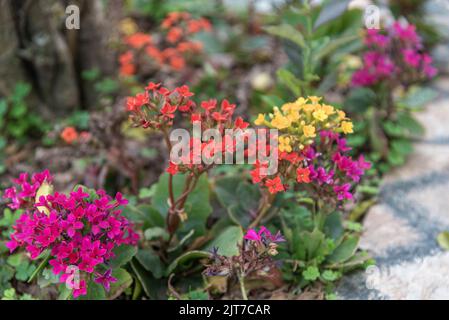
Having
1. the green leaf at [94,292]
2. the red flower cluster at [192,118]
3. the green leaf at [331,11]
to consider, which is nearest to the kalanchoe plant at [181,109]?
the red flower cluster at [192,118]

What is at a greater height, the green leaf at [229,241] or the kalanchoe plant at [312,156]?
the kalanchoe plant at [312,156]

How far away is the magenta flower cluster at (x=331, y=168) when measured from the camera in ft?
6.50

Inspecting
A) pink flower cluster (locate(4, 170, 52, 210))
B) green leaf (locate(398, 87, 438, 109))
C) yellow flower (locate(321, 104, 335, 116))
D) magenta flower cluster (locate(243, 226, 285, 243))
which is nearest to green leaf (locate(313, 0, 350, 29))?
green leaf (locate(398, 87, 438, 109))

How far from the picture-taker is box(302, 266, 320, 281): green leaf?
2.08 metres

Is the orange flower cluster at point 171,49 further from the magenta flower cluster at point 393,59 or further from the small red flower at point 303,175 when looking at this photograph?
the small red flower at point 303,175

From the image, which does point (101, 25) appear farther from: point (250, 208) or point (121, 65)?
point (250, 208)

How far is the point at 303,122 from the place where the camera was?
1903 millimetres

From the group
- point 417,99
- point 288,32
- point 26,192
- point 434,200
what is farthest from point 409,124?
point 26,192

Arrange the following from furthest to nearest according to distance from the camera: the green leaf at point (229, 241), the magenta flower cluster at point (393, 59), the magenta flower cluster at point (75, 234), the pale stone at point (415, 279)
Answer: the magenta flower cluster at point (393, 59), the pale stone at point (415, 279), the green leaf at point (229, 241), the magenta flower cluster at point (75, 234)

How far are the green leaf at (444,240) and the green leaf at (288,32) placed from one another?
1033 mm

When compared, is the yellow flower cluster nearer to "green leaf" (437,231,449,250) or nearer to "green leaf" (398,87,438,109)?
"green leaf" (437,231,449,250)

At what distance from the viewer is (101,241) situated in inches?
73.4

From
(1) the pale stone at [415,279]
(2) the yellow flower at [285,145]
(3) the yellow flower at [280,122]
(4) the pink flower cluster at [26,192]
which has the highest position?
(3) the yellow flower at [280,122]

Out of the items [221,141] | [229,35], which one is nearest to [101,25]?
[229,35]
